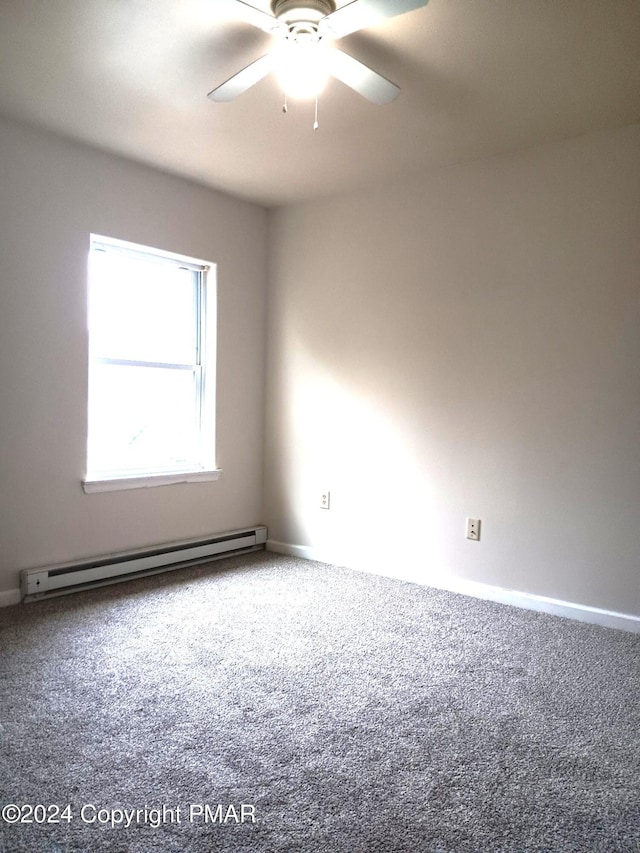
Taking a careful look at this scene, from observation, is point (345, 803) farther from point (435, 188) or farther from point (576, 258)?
point (435, 188)

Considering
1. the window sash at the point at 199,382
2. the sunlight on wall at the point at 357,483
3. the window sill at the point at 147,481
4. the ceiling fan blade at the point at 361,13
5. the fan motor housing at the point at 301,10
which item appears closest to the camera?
the ceiling fan blade at the point at 361,13

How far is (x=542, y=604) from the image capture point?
10.6 ft

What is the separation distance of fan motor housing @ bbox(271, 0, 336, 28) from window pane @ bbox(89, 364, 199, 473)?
215 cm

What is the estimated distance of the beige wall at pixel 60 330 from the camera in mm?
3113

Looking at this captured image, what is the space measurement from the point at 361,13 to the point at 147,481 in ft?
8.78

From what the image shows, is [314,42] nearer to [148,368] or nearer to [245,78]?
[245,78]

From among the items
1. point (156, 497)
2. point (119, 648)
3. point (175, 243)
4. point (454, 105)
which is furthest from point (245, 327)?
point (119, 648)

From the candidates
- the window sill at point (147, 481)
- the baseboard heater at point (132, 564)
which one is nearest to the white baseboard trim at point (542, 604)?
the baseboard heater at point (132, 564)

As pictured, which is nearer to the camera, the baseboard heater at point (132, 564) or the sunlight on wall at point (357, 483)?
the baseboard heater at point (132, 564)

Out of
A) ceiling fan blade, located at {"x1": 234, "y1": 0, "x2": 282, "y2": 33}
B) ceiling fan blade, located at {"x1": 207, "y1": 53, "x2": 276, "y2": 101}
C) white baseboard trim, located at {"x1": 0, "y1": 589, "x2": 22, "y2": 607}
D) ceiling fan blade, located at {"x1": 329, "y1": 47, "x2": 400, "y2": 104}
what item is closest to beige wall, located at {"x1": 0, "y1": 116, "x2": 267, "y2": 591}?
white baseboard trim, located at {"x1": 0, "y1": 589, "x2": 22, "y2": 607}

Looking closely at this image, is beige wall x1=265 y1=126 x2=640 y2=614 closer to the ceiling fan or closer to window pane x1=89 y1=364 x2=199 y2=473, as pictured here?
window pane x1=89 y1=364 x2=199 y2=473

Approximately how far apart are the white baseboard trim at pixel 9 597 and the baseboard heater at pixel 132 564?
29mm

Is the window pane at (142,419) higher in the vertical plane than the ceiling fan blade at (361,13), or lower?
lower
